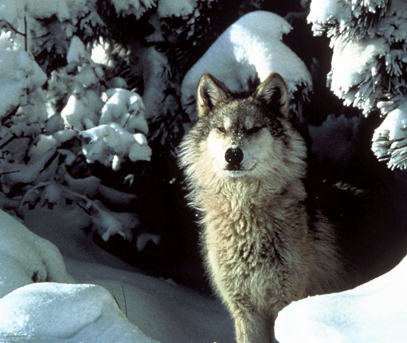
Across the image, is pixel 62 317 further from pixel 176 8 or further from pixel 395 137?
pixel 176 8

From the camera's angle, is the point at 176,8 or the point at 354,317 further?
the point at 176,8

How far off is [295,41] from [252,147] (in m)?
2.64

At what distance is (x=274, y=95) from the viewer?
395cm

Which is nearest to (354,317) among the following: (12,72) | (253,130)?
(253,130)

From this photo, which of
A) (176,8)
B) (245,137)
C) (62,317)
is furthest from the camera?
(176,8)

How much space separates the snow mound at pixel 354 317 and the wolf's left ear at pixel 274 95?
2070mm

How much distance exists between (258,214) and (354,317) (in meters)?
1.72

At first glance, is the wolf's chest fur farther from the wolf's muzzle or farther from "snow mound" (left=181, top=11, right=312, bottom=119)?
"snow mound" (left=181, top=11, right=312, bottom=119)

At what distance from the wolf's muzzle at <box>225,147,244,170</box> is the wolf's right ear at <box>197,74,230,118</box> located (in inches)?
32.2

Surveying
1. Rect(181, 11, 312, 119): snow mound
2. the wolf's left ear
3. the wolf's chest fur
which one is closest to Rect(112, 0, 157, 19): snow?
Rect(181, 11, 312, 119): snow mound

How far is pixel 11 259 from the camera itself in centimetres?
319

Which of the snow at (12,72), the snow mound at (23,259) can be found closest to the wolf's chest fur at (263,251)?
the snow mound at (23,259)

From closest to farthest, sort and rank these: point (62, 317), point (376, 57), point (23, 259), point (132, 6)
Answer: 1. point (62, 317)
2. point (376, 57)
3. point (23, 259)
4. point (132, 6)

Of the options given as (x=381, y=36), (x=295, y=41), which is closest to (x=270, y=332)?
(x=381, y=36)
